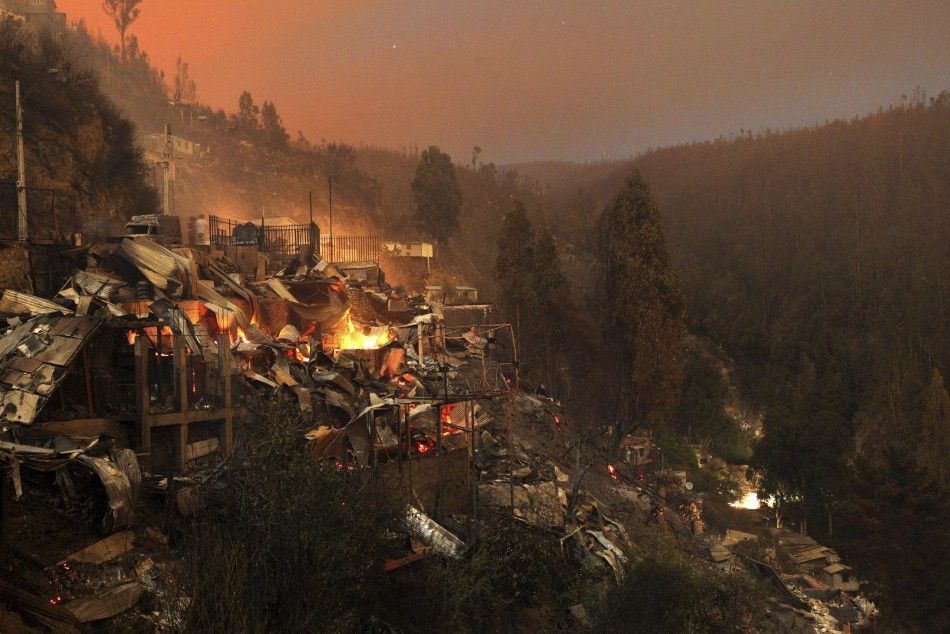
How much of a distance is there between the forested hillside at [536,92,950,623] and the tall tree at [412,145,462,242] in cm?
1556

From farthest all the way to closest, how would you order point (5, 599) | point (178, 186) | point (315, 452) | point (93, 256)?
point (178, 186) → point (93, 256) → point (315, 452) → point (5, 599)

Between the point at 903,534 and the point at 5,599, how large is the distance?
24157mm

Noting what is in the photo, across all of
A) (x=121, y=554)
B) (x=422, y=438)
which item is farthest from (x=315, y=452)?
(x=121, y=554)

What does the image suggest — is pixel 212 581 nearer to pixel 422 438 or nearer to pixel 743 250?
pixel 422 438

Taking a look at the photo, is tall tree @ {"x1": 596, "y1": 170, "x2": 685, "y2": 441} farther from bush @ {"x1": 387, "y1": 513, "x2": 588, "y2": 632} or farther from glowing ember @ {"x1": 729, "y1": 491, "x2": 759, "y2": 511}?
bush @ {"x1": 387, "y1": 513, "x2": 588, "y2": 632}

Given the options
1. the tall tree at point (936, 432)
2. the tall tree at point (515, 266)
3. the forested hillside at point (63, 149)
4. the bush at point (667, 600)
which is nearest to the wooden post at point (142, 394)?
the bush at point (667, 600)

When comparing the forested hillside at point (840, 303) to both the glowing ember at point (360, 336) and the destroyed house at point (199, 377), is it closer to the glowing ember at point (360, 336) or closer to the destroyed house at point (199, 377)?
the destroyed house at point (199, 377)

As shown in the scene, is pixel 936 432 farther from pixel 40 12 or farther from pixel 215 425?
pixel 40 12

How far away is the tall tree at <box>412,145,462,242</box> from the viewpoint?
41.3 meters

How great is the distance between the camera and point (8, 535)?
274 inches

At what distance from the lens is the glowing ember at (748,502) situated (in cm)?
3134

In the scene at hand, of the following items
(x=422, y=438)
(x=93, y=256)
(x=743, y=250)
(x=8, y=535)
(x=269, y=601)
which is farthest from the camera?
(x=743, y=250)

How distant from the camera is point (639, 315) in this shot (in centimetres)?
2577

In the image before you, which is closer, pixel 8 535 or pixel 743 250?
pixel 8 535
